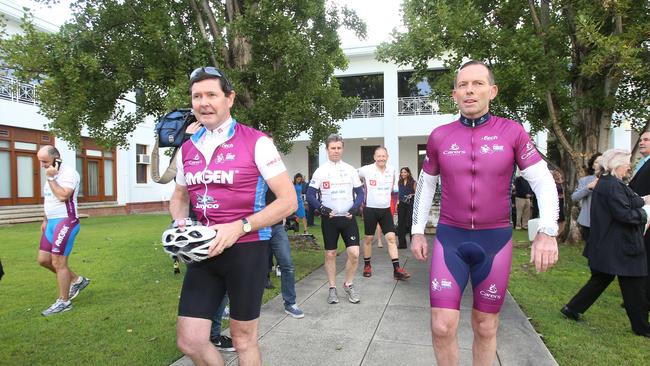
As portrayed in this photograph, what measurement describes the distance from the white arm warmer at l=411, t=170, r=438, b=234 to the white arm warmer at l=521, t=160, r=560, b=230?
0.62m

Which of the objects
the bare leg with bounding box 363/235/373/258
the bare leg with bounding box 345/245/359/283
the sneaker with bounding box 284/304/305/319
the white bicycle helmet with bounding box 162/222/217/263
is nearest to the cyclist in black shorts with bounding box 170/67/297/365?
the white bicycle helmet with bounding box 162/222/217/263

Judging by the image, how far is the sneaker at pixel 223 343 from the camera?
158 inches

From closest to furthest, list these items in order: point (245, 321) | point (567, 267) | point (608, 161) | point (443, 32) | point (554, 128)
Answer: point (245, 321) → point (608, 161) → point (567, 267) → point (443, 32) → point (554, 128)

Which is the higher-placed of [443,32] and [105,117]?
[443,32]

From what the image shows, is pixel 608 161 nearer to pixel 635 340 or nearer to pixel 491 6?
pixel 635 340

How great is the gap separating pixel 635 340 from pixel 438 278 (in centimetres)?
284

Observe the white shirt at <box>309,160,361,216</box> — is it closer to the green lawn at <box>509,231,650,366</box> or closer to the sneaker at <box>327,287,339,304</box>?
the sneaker at <box>327,287,339,304</box>

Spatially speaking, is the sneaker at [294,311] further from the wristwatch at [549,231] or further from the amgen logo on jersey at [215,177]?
the wristwatch at [549,231]

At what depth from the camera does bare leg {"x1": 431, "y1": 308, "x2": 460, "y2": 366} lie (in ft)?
8.77

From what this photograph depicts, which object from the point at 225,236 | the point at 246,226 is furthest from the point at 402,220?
the point at 225,236

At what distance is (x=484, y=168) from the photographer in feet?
9.29

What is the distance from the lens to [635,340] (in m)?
4.24

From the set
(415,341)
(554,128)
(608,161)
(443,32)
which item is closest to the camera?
(415,341)

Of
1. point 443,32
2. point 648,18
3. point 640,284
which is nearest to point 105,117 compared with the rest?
point 443,32
